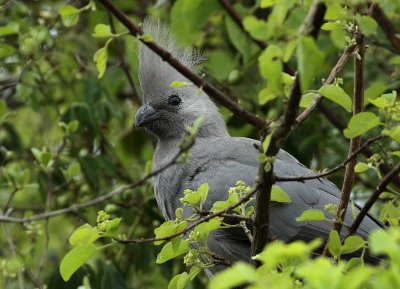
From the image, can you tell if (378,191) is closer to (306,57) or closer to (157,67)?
(306,57)

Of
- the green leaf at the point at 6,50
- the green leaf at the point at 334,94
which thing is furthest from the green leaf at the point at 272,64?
the green leaf at the point at 6,50

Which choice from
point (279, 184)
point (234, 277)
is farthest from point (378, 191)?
point (279, 184)

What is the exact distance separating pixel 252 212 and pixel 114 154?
11.1 ft

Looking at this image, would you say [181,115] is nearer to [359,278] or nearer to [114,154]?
[114,154]

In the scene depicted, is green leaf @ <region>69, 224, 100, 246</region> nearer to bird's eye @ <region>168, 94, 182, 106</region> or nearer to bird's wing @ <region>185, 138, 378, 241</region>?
bird's wing @ <region>185, 138, 378, 241</region>

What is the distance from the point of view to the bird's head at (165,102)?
585 centimetres

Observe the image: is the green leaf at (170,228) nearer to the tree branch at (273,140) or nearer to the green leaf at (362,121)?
the tree branch at (273,140)

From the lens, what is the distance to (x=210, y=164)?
5191 millimetres

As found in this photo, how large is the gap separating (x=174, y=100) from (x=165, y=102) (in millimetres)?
77

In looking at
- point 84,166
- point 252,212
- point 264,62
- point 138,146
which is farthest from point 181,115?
point 264,62

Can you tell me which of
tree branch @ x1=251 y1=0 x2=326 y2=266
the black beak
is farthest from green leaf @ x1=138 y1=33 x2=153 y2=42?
the black beak

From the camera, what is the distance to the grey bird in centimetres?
477

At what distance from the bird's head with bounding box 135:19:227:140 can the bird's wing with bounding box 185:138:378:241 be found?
1.51 ft

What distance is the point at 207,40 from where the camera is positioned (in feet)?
22.6
